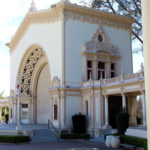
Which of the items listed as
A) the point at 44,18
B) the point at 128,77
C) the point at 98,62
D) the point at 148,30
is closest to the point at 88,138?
the point at 128,77

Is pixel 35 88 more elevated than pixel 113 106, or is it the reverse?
pixel 35 88

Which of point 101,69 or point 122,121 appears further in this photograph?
point 101,69

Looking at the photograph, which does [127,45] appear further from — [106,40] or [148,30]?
[148,30]

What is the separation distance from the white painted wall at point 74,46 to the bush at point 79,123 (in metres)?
3.80

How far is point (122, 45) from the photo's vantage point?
1195 inches

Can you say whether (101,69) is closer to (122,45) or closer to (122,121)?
(122,45)

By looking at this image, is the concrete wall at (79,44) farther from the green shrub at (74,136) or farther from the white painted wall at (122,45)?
the green shrub at (74,136)

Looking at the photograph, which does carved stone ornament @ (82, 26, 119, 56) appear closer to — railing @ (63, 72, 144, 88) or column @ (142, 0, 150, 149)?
railing @ (63, 72, 144, 88)

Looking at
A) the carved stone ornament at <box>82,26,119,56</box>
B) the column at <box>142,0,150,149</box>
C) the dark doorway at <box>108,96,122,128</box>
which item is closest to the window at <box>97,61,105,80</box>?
the carved stone ornament at <box>82,26,119,56</box>

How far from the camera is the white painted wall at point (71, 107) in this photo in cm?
2553

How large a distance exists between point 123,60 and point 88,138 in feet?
35.4

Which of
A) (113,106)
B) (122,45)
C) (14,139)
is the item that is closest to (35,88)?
(122,45)

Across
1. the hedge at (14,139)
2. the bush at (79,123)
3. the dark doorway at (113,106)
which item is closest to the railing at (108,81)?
the dark doorway at (113,106)

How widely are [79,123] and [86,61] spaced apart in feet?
21.5
